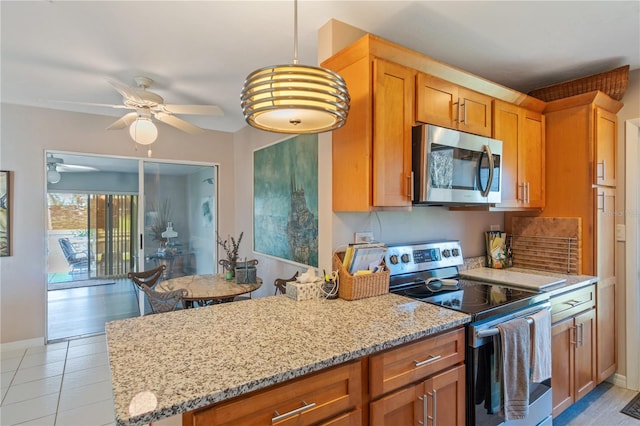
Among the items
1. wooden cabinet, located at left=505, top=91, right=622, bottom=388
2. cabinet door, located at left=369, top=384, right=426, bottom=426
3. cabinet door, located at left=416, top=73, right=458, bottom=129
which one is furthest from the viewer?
wooden cabinet, located at left=505, top=91, right=622, bottom=388

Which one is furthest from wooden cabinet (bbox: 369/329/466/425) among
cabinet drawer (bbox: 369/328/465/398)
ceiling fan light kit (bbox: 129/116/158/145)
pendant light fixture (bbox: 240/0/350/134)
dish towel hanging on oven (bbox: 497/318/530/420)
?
ceiling fan light kit (bbox: 129/116/158/145)

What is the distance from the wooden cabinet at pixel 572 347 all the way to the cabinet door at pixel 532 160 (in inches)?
30.0

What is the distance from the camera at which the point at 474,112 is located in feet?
6.98

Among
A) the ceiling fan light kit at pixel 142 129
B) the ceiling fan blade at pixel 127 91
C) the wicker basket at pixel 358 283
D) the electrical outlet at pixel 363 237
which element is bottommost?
the wicker basket at pixel 358 283

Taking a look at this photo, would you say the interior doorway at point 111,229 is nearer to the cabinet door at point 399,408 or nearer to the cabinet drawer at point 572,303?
the cabinet door at point 399,408

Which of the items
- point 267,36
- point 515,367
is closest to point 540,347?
point 515,367

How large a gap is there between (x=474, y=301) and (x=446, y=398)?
0.55 m

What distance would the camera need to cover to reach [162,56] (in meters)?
2.46

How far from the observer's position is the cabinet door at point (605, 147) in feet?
8.09

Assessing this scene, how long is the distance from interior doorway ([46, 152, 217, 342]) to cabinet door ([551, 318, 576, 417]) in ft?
13.3

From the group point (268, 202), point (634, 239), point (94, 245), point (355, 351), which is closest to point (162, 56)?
point (268, 202)

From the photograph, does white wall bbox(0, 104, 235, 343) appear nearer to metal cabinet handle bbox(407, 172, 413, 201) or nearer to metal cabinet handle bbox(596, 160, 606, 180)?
metal cabinet handle bbox(407, 172, 413, 201)

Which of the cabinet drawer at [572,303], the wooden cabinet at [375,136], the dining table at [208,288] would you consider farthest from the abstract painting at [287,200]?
the cabinet drawer at [572,303]

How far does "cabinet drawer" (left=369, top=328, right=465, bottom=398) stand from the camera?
4.09 feet
